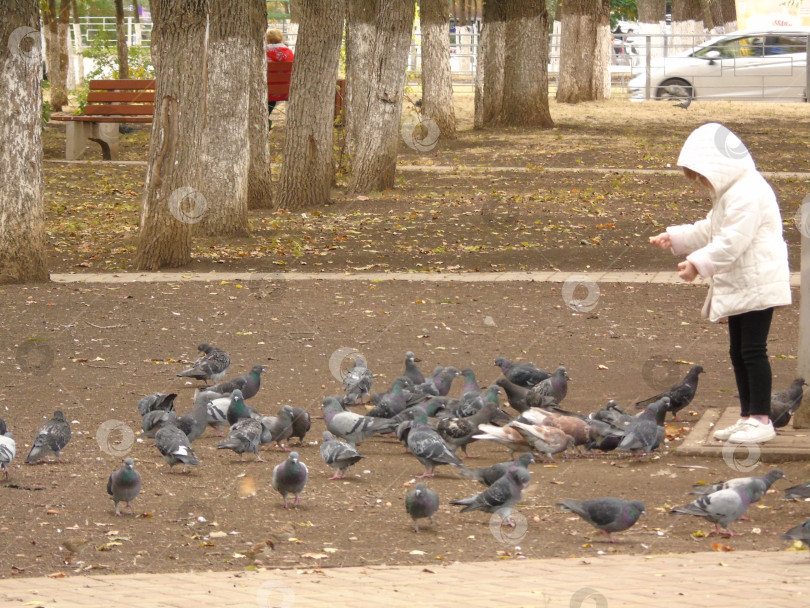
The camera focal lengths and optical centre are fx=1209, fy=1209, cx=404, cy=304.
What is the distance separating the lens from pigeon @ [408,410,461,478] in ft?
22.4

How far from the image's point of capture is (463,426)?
734 centimetres

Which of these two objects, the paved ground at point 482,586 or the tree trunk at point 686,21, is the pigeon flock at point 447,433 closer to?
the paved ground at point 482,586

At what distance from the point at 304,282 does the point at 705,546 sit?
7457 mm

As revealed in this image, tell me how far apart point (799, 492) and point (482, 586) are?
1.94 metres

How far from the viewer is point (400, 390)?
7.95 metres

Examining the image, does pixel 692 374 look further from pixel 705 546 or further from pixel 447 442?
pixel 705 546

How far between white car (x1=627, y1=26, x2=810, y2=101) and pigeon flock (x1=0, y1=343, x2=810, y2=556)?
27559 millimetres

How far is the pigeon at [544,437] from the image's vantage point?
→ 7109 mm

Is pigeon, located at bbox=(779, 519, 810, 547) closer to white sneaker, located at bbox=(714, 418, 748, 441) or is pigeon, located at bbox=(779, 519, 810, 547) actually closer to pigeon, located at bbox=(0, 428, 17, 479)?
white sneaker, located at bbox=(714, 418, 748, 441)

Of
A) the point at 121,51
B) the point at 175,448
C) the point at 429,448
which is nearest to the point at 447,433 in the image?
the point at 429,448

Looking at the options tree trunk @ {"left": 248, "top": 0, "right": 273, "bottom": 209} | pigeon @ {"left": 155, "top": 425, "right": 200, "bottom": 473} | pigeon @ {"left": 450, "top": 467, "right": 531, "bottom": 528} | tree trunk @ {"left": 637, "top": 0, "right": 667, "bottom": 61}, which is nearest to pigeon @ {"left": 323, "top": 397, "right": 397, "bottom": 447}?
pigeon @ {"left": 155, "top": 425, "right": 200, "bottom": 473}

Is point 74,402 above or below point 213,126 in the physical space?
below

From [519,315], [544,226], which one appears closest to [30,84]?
[519,315]

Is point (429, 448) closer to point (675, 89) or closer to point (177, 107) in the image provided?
point (177, 107)
